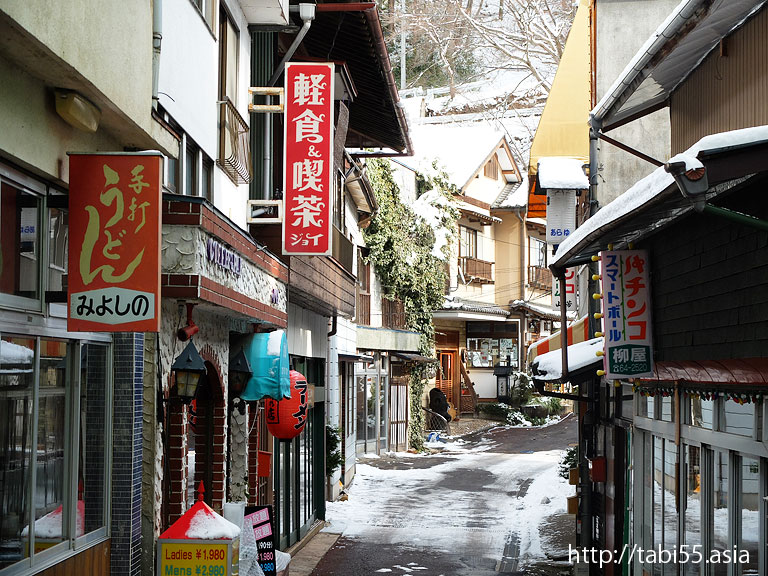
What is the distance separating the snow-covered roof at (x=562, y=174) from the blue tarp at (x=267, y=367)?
565 cm

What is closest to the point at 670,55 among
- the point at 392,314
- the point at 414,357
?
the point at 392,314

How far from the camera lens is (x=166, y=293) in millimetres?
8078

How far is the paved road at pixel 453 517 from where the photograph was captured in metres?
15.3

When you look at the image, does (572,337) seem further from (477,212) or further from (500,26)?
(477,212)

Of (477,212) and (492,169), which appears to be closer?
(477,212)

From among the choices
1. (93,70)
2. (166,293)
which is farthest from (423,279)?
(93,70)

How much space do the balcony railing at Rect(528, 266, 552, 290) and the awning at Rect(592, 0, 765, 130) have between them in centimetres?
3569

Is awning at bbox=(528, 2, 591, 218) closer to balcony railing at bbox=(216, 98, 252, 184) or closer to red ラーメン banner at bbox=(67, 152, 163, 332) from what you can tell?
balcony railing at bbox=(216, 98, 252, 184)

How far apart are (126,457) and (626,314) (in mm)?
4944

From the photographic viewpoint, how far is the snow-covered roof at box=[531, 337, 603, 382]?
11527 millimetres

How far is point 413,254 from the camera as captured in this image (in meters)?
33.6

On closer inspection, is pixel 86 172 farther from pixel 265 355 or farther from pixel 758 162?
pixel 265 355

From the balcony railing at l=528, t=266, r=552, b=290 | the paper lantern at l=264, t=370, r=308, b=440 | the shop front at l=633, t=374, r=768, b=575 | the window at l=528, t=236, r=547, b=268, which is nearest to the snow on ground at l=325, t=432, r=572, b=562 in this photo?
the paper lantern at l=264, t=370, r=308, b=440

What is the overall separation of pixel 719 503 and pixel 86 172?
5527 mm
